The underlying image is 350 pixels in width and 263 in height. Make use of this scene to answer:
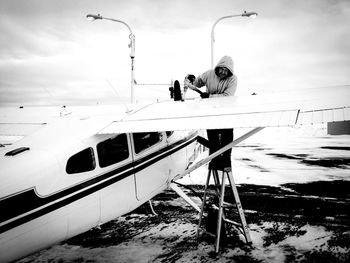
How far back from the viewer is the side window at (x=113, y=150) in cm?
366

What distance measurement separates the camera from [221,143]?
4496 millimetres

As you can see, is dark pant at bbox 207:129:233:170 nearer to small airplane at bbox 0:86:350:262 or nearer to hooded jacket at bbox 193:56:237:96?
small airplane at bbox 0:86:350:262

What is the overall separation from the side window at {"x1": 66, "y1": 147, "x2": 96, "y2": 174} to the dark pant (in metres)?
2.05

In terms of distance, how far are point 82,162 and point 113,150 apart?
0.58m

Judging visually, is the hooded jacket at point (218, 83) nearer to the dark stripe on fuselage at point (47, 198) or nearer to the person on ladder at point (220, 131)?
the person on ladder at point (220, 131)

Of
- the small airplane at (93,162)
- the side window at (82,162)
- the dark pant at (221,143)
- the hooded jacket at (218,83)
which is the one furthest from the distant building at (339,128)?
the side window at (82,162)

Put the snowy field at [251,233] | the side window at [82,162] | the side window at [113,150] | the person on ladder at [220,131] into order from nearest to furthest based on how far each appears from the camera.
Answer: the side window at [82,162]
the side window at [113,150]
the snowy field at [251,233]
the person on ladder at [220,131]

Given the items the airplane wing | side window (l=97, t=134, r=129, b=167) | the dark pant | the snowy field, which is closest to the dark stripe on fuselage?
side window (l=97, t=134, r=129, b=167)

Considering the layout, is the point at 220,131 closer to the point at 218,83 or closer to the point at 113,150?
the point at 218,83

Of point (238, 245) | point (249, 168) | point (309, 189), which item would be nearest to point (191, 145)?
point (238, 245)

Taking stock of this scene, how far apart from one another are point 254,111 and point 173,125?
1.10m

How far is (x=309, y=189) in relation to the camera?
7.92 meters

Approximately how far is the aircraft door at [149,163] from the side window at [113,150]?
8.5 inches

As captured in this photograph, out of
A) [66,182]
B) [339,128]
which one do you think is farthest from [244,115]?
[339,128]
